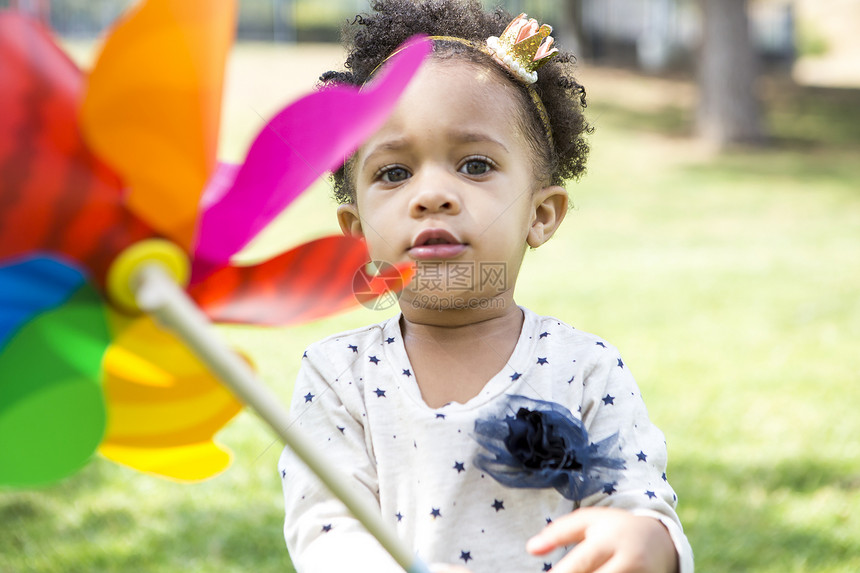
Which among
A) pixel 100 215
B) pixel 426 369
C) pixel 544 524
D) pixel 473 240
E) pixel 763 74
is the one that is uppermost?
pixel 100 215

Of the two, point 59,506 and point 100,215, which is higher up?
point 100,215

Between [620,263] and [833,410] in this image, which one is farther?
[620,263]

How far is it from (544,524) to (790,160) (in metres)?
9.12

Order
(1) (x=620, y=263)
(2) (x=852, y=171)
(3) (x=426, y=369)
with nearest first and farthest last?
(3) (x=426, y=369) → (1) (x=620, y=263) → (2) (x=852, y=171)

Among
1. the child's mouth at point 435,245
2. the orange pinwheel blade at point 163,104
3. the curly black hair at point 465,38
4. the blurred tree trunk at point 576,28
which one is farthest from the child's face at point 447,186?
the blurred tree trunk at point 576,28

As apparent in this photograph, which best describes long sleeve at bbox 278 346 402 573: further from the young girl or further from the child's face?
the child's face

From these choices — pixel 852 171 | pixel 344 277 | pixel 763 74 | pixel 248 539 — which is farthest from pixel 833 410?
pixel 763 74

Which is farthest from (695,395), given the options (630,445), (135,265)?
(135,265)

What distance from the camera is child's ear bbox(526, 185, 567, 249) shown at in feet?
4.71

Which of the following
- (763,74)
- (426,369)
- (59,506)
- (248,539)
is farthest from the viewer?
(763,74)

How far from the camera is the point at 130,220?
812 mm

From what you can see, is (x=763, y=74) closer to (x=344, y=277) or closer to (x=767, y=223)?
(x=767, y=223)

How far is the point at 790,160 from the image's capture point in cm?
962

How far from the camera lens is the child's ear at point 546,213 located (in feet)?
4.71
